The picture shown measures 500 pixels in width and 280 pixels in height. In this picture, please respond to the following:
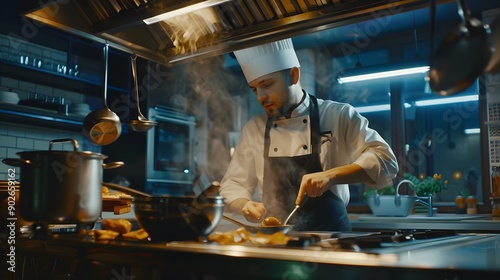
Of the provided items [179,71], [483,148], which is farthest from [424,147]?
→ [179,71]

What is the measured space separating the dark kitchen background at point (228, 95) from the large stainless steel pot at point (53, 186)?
6.73 ft

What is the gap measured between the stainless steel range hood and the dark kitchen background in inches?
52.1

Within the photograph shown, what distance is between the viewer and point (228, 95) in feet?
21.2

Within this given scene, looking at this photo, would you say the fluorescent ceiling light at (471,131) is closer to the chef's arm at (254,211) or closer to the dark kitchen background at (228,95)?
the dark kitchen background at (228,95)

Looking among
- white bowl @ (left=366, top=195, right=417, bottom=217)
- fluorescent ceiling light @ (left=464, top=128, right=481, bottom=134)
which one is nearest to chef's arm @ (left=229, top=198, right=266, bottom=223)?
white bowl @ (left=366, top=195, right=417, bottom=217)

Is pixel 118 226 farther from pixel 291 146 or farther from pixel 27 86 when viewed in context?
pixel 27 86

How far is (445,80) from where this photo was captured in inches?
42.4

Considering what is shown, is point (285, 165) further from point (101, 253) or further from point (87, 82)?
point (87, 82)

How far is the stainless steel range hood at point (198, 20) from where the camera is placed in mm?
1642

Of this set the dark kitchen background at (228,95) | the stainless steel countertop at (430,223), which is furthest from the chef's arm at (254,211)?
the dark kitchen background at (228,95)

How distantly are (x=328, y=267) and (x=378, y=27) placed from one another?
4496 millimetres

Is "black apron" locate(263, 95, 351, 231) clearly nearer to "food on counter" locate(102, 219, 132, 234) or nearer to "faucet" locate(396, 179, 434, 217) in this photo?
"food on counter" locate(102, 219, 132, 234)

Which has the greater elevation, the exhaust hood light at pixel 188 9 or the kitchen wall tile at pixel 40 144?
the exhaust hood light at pixel 188 9

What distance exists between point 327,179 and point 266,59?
797 millimetres
